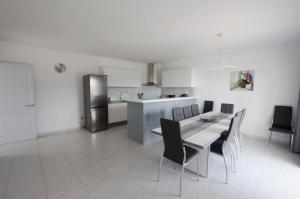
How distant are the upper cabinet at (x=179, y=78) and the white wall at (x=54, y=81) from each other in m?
2.77

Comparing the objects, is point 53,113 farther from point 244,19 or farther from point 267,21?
point 267,21

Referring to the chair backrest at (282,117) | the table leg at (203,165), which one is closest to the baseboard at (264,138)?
the chair backrest at (282,117)

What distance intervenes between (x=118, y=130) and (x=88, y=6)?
3.62m

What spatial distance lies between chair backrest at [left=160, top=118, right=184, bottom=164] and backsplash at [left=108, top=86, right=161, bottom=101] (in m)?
3.84

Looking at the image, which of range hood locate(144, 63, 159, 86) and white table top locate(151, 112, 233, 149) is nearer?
white table top locate(151, 112, 233, 149)

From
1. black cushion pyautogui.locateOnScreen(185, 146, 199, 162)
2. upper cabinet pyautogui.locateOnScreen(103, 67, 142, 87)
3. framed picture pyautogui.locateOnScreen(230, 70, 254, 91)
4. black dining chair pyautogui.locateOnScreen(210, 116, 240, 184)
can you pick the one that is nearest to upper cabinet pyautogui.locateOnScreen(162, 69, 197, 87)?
upper cabinet pyautogui.locateOnScreen(103, 67, 142, 87)

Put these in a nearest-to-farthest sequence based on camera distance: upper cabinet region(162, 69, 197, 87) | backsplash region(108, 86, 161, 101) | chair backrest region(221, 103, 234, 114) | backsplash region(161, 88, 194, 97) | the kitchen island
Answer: the kitchen island → chair backrest region(221, 103, 234, 114) → upper cabinet region(162, 69, 197, 87) → backsplash region(108, 86, 161, 101) → backsplash region(161, 88, 194, 97)

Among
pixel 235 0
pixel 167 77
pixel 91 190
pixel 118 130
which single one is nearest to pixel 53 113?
pixel 118 130

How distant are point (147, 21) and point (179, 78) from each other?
3540mm

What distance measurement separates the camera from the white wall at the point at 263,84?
12.0ft

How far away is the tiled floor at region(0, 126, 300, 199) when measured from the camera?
1.95m

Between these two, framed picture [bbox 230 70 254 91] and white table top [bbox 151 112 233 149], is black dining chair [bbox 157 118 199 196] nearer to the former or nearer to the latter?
white table top [bbox 151 112 233 149]

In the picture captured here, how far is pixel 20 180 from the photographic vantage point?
85.7 inches

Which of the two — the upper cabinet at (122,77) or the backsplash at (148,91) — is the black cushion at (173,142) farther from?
the backsplash at (148,91)
